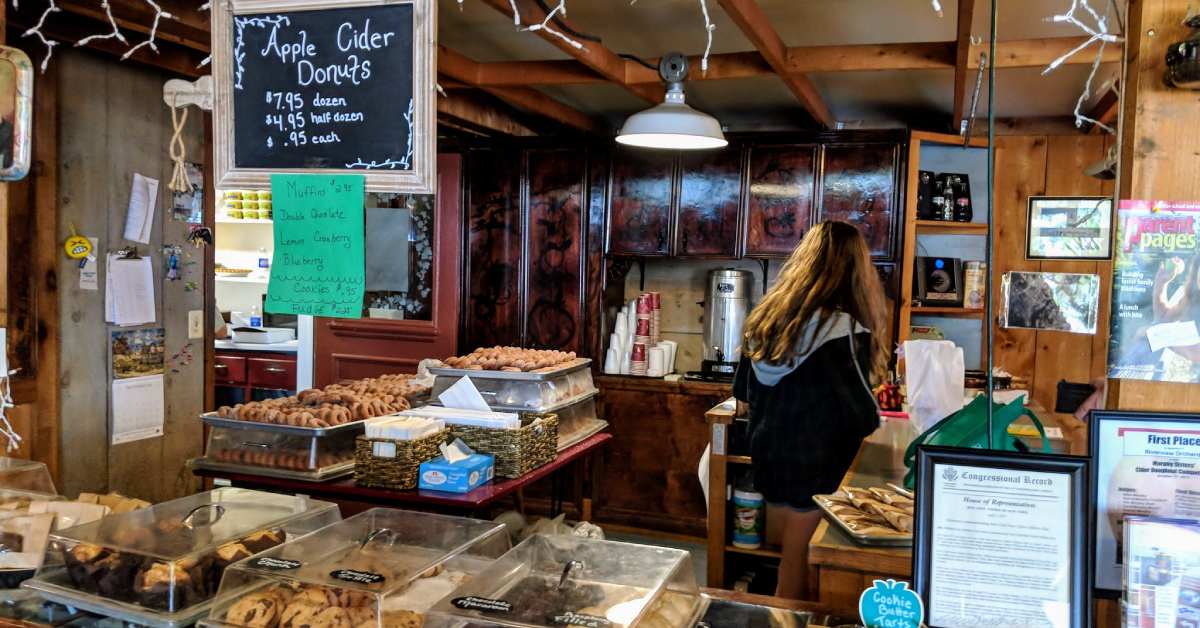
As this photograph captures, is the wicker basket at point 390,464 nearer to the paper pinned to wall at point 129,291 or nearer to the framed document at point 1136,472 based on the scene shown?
the paper pinned to wall at point 129,291

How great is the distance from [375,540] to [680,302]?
4.23 metres

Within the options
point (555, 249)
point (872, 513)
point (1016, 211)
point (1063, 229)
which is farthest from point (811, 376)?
point (1016, 211)

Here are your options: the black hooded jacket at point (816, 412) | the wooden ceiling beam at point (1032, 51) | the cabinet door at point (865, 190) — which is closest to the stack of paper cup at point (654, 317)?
the cabinet door at point (865, 190)

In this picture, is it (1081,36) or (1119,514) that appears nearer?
(1119,514)

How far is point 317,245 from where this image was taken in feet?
6.14

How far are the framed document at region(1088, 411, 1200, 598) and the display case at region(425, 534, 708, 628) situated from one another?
26.6 inches

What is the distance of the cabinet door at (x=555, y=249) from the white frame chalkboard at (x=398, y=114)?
3.47m

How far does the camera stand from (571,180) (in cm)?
541

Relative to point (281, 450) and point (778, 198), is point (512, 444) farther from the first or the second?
point (778, 198)

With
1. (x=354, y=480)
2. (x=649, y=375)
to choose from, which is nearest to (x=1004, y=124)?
(x=649, y=375)

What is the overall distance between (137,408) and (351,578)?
289 centimetres

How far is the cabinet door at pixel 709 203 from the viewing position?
5.10 metres

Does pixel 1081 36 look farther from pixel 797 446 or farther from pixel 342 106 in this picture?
pixel 342 106

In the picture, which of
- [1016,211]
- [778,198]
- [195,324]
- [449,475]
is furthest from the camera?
[1016,211]
